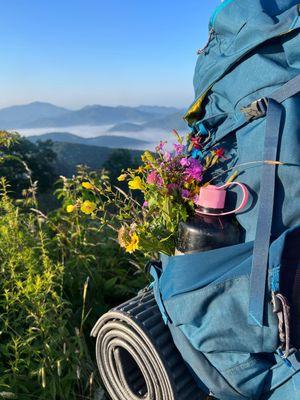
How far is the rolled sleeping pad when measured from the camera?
158cm

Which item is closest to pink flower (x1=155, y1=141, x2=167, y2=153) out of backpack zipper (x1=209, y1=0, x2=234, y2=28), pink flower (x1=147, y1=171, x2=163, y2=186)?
pink flower (x1=147, y1=171, x2=163, y2=186)

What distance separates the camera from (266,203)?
137 cm

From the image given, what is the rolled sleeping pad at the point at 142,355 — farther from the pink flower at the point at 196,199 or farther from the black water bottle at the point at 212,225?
the pink flower at the point at 196,199

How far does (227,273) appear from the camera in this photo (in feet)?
4.59

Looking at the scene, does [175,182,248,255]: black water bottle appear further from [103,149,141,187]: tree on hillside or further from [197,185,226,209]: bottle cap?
[103,149,141,187]: tree on hillside

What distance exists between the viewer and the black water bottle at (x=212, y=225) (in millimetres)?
1471

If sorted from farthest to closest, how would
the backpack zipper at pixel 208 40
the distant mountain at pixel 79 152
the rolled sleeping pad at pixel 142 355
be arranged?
the distant mountain at pixel 79 152 → the backpack zipper at pixel 208 40 → the rolled sleeping pad at pixel 142 355

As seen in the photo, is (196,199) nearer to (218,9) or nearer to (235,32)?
(235,32)

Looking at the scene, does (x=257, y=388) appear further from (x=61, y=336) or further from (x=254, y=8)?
(x=254, y=8)

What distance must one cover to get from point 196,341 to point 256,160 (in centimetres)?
62

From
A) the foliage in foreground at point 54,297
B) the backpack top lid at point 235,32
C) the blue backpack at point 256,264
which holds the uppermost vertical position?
the backpack top lid at point 235,32

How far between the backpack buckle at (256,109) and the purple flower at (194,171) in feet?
0.82

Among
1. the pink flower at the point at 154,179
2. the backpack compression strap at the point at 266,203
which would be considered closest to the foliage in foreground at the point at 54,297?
the pink flower at the point at 154,179

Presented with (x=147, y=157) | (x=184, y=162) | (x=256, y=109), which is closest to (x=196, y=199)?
(x=184, y=162)
